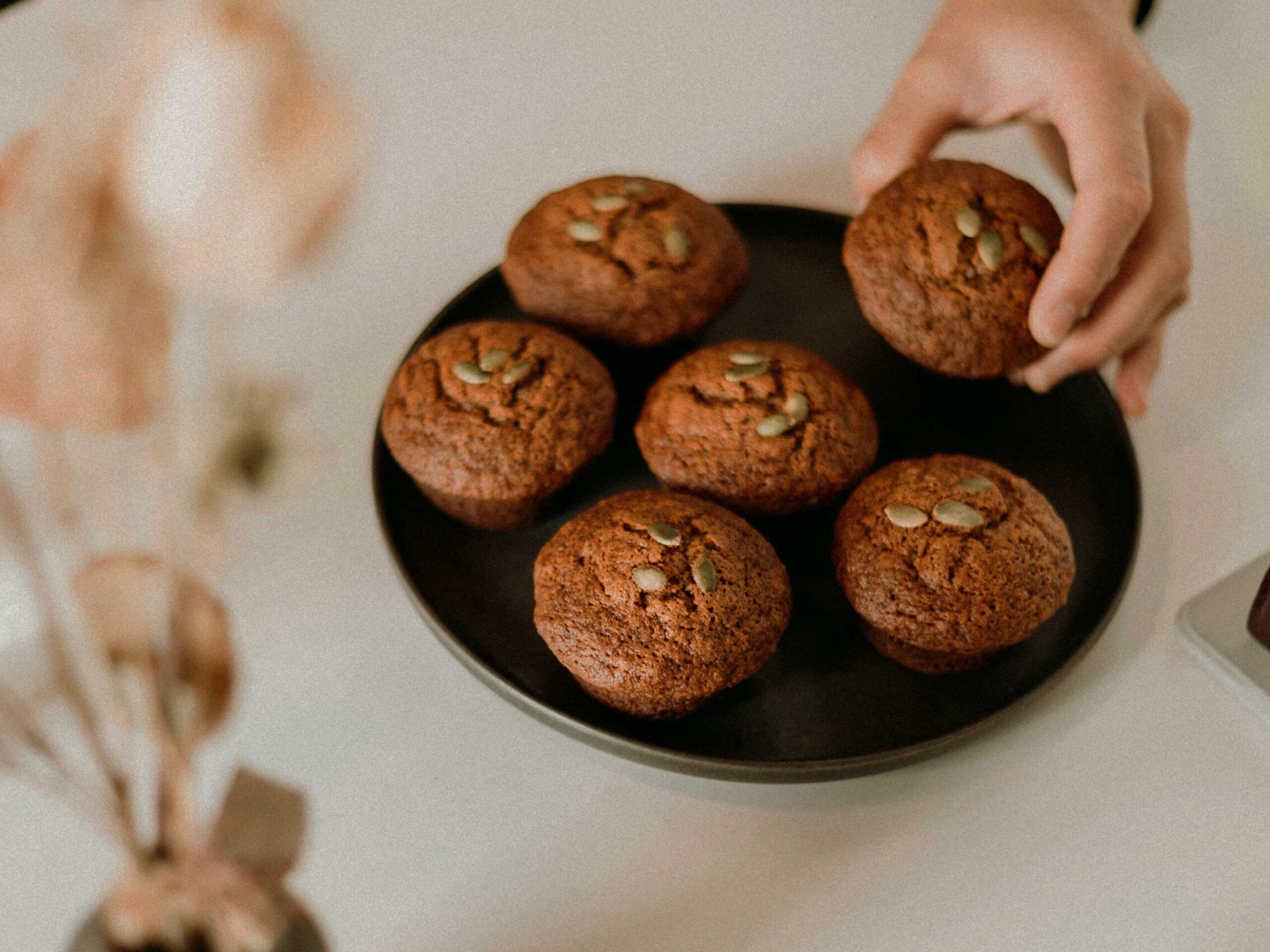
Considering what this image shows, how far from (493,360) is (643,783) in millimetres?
Answer: 508

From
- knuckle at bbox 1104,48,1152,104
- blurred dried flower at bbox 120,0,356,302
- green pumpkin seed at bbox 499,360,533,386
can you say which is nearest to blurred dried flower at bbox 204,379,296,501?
blurred dried flower at bbox 120,0,356,302

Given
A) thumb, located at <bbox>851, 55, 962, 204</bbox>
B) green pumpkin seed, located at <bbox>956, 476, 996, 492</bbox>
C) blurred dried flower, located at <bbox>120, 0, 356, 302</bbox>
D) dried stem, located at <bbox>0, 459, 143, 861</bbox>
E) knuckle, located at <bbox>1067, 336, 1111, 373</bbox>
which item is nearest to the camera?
blurred dried flower, located at <bbox>120, 0, 356, 302</bbox>

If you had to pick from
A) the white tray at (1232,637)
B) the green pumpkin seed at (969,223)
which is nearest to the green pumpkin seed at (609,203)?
the green pumpkin seed at (969,223)

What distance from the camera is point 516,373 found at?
46.6 inches

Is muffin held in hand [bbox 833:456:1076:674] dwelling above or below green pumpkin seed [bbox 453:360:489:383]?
above

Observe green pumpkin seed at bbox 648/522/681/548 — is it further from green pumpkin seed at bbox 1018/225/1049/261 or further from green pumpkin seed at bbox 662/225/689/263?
green pumpkin seed at bbox 1018/225/1049/261

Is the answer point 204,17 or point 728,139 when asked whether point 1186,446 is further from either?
point 204,17

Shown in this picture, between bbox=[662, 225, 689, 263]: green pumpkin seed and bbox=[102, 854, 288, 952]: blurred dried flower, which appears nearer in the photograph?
bbox=[102, 854, 288, 952]: blurred dried flower

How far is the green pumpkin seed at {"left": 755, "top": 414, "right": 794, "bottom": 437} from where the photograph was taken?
3.81 feet

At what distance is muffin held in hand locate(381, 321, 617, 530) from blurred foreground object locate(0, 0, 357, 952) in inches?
22.7

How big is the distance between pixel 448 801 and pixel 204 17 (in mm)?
939

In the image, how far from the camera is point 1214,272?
1.57m

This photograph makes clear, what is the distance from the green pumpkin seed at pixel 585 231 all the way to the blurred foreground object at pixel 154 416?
33.9 inches

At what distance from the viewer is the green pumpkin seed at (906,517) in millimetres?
1085
